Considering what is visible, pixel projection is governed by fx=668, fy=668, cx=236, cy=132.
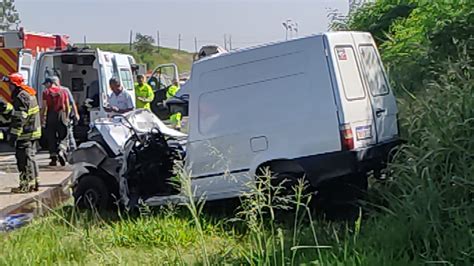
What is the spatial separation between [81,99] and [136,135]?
9.15 m

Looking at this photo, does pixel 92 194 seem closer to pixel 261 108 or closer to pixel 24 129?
pixel 24 129

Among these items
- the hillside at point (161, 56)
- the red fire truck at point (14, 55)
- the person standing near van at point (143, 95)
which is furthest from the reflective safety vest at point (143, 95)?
the hillside at point (161, 56)

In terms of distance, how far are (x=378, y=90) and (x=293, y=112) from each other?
1.17m

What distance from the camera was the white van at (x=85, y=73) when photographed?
1509 cm

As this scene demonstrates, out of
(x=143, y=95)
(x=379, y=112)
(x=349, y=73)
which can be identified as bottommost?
(x=379, y=112)

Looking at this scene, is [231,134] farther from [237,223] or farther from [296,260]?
[296,260]

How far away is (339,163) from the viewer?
684 centimetres

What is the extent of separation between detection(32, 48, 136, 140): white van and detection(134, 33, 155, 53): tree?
50.2 meters

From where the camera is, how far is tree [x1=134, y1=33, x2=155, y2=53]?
67.2 metres

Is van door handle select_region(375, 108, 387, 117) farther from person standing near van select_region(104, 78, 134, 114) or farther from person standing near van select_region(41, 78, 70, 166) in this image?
person standing near van select_region(41, 78, 70, 166)

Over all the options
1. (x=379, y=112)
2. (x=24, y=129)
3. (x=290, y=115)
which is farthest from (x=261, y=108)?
(x=24, y=129)

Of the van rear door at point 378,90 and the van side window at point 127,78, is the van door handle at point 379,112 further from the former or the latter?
the van side window at point 127,78

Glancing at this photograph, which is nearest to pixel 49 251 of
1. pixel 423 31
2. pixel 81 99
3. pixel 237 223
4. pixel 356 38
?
pixel 237 223

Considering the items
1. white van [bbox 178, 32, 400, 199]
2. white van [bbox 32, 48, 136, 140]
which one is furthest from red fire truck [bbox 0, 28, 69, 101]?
white van [bbox 178, 32, 400, 199]
